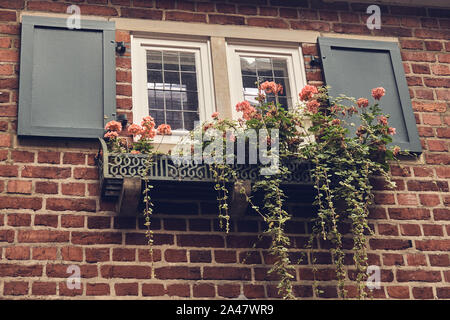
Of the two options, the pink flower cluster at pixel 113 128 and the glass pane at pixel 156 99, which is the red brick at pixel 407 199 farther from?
the pink flower cluster at pixel 113 128

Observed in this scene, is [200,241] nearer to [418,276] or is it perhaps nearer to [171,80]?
[171,80]

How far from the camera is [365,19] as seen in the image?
7777 mm

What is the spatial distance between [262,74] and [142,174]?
1.77 m

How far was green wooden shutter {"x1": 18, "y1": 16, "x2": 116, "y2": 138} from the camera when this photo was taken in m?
6.51

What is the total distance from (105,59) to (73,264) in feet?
Result: 5.90

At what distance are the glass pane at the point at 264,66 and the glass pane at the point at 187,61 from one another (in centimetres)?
57

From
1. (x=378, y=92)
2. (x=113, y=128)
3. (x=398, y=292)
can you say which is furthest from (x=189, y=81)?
(x=398, y=292)

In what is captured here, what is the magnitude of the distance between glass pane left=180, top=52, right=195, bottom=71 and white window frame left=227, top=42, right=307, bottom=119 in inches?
12.2

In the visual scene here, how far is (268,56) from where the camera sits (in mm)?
7414

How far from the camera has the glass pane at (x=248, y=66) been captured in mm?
7305

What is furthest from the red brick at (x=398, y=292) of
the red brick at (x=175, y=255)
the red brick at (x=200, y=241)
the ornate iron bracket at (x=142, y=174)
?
the red brick at (x=175, y=255)

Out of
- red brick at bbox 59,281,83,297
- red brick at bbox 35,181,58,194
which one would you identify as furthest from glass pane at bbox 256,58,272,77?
red brick at bbox 59,281,83,297

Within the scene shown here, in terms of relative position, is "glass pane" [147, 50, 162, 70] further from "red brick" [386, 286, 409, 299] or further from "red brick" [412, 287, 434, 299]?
"red brick" [412, 287, 434, 299]
